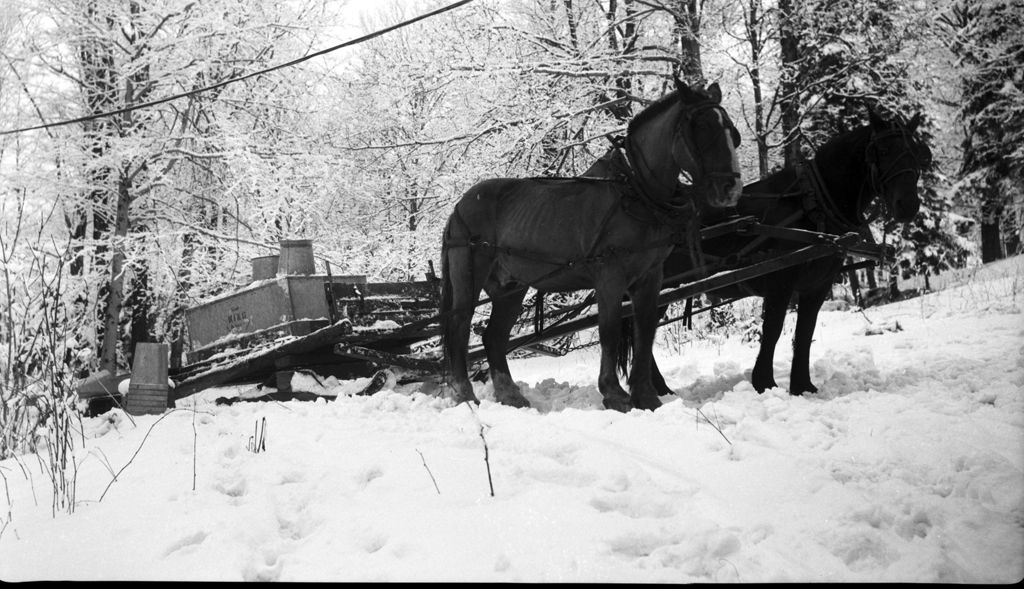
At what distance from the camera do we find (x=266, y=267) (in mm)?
7301

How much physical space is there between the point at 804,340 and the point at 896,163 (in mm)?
1281

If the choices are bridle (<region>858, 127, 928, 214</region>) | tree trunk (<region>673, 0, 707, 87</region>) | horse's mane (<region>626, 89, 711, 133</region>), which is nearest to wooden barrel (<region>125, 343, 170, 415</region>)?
horse's mane (<region>626, 89, 711, 133</region>)

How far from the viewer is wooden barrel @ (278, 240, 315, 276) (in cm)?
698

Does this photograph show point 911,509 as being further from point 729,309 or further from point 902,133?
point 729,309

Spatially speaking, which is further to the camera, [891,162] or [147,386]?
[147,386]

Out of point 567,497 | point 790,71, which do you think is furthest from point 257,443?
point 790,71

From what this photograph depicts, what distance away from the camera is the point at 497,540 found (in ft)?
8.35

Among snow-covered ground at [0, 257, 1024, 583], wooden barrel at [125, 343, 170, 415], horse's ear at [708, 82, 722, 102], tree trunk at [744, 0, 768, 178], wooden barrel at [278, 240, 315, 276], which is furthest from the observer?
tree trunk at [744, 0, 768, 178]

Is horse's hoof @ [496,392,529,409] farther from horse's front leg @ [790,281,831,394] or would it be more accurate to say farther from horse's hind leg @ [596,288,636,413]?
horse's front leg @ [790,281,831,394]

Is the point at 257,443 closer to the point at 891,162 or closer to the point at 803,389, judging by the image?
the point at 803,389

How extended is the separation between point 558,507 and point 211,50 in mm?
11530

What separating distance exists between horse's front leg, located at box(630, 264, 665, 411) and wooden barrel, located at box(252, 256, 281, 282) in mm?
3703

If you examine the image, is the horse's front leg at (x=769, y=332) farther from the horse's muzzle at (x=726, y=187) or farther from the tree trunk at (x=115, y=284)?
the tree trunk at (x=115, y=284)

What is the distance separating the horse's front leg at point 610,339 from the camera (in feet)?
16.1
